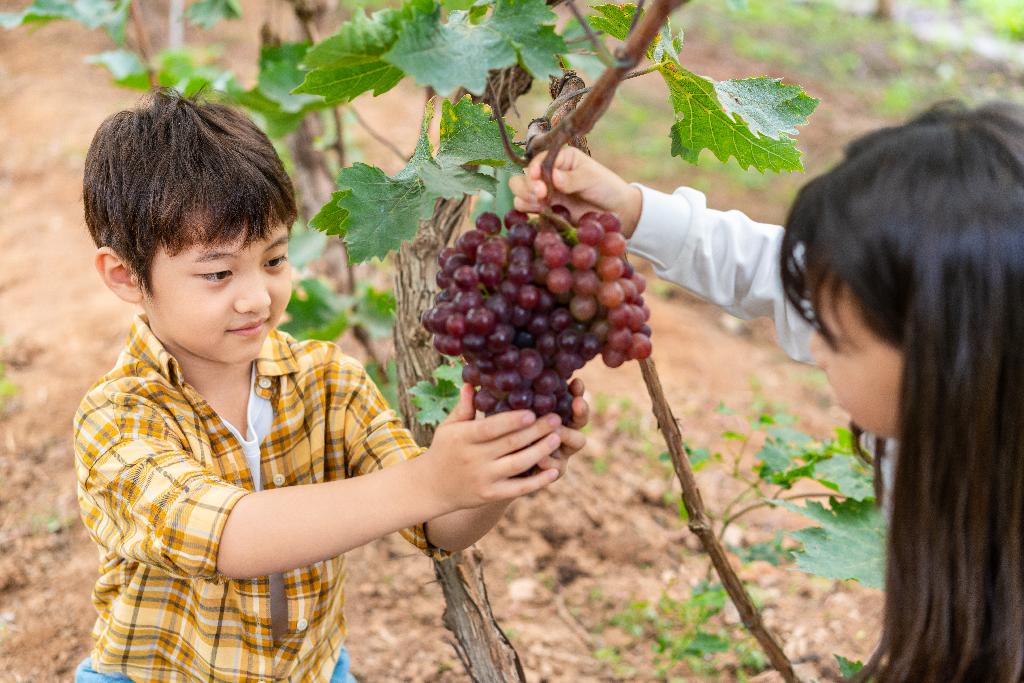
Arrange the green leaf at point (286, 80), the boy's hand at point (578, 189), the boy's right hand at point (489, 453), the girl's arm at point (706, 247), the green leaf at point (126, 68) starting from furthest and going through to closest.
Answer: the green leaf at point (126, 68) < the green leaf at point (286, 80) < the girl's arm at point (706, 247) < the boy's hand at point (578, 189) < the boy's right hand at point (489, 453)

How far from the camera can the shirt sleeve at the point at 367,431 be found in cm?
172

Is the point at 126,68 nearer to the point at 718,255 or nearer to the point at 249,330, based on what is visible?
the point at 249,330

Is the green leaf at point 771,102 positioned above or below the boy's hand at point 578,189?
above

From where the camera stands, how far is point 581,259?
1.05 m

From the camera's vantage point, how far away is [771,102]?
1386 mm

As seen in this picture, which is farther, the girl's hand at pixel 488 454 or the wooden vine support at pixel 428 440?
the wooden vine support at pixel 428 440

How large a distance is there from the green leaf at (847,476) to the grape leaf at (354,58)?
1.18 metres

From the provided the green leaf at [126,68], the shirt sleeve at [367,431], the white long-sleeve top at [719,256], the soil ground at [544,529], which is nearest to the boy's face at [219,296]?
the shirt sleeve at [367,431]

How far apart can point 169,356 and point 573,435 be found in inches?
31.0

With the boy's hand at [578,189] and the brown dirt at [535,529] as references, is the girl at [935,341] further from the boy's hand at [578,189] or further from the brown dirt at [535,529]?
the brown dirt at [535,529]

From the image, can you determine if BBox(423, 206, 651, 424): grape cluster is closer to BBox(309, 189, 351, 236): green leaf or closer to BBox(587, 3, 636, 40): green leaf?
BBox(309, 189, 351, 236): green leaf

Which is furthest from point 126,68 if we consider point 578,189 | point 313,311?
point 578,189

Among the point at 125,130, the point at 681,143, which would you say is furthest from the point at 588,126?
the point at 125,130

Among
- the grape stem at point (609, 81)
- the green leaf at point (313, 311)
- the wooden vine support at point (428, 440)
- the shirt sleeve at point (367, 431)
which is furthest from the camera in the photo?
the green leaf at point (313, 311)
